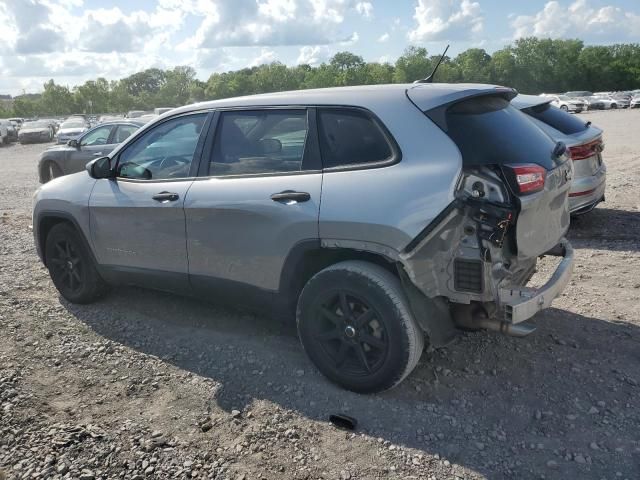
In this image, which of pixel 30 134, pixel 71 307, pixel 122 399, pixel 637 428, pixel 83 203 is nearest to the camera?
pixel 637 428

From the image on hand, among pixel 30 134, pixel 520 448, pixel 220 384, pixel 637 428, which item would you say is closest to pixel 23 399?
pixel 220 384

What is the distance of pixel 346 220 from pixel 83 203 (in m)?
2.68

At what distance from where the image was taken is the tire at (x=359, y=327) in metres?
3.51

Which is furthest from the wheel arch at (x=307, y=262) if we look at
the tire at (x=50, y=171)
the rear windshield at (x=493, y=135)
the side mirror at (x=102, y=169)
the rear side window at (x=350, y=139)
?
the tire at (x=50, y=171)

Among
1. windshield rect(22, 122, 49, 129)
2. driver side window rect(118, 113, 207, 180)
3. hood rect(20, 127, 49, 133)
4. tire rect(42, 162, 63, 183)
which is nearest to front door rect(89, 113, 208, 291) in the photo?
driver side window rect(118, 113, 207, 180)

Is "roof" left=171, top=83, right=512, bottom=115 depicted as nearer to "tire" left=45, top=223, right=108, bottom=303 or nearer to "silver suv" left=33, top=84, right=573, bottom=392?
"silver suv" left=33, top=84, right=573, bottom=392

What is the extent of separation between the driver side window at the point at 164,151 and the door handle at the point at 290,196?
956 millimetres

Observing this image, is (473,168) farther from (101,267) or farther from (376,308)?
(101,267)

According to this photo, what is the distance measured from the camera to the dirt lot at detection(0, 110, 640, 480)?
125 inches

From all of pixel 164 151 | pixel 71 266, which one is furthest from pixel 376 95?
pixel 71 266

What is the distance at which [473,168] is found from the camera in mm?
3373

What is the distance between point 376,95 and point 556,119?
169 inches

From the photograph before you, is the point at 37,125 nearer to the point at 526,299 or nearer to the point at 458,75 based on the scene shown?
the point at 526,299

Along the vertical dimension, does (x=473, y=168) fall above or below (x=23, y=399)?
above
